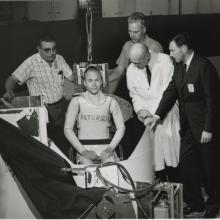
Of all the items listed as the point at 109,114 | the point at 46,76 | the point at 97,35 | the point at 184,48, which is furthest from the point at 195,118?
the point at 97,35

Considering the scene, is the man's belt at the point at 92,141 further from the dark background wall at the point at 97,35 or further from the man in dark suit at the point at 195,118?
the dark background wall at the point at 97,35

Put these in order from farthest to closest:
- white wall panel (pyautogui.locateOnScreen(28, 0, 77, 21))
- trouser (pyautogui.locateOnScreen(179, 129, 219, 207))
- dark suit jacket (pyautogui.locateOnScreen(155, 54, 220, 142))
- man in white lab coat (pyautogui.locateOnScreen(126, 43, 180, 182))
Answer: white wall panel (pyautogui.locateOnScreen(28, 0, 77, 21)), man in white lab coat (pyautogui.locateOnScreen(126, 43, 180, 182)), trouser (pyautogui.locateOnScreen(179, 129, 219, 207)), dark suit jacket (pyautogui.locateOnScreen(155, 54, 220, 142))

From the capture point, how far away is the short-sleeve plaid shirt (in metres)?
3.78

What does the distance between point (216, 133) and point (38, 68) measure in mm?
1538

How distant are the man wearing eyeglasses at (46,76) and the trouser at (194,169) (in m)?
1.09

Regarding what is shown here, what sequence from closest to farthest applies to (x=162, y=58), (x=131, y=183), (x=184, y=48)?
(x=131, y=183) < (x=184, y=48) < (x=162, y=58)

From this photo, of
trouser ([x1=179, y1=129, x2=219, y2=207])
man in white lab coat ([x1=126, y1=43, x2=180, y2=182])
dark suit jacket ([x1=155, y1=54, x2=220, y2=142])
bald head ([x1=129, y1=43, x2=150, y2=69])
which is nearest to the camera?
dark suit jacket ([x1=155, y1=54, x2=220, y2=142])

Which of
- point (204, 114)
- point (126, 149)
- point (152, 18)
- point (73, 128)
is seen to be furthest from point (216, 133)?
point (152, 18)

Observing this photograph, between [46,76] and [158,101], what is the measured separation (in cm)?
95

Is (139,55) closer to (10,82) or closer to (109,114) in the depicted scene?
(109,114)

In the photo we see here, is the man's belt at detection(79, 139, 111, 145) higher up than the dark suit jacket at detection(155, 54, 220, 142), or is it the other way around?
the dark suit jacket at detection(155, 54, 220, 142)

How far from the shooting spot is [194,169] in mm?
3326

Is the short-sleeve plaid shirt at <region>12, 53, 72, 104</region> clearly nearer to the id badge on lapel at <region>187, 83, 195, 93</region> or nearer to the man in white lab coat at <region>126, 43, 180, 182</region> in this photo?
the man in white lab coat at <region>126, 43, 180, 182</region>

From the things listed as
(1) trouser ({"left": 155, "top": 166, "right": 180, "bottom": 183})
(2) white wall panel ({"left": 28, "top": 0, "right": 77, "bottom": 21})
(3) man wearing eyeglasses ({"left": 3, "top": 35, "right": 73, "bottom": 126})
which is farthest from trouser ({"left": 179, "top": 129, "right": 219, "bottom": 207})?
(2) white wall panel ({"left": 28, "top": 0, "right": 77, "bottom": 21})
